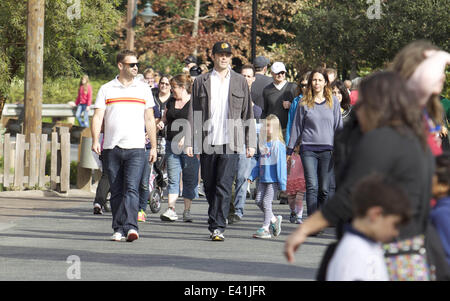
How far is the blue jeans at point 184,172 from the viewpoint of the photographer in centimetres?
1342

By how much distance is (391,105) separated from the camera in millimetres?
4781

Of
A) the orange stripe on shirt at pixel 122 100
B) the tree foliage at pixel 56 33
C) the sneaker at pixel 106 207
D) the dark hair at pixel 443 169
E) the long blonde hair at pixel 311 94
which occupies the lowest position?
the sneaker at pixel 106 207

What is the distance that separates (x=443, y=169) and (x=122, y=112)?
584cm

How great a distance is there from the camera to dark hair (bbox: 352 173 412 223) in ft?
14.8

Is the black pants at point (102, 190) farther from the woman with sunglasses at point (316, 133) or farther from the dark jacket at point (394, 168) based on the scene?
the dark jacket at point (394, 168)

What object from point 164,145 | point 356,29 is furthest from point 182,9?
point 164,145

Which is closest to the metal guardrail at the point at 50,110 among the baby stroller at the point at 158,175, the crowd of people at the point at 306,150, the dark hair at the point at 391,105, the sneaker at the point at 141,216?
the crowd of people at the point at 306,150

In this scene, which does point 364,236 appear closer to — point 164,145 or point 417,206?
point 417,206

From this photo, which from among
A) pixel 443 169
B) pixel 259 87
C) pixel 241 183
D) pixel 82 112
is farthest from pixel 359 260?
pixel 82 112

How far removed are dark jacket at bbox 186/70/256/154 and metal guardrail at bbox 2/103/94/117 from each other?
2426 centimetres

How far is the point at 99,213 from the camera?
46.9 ft

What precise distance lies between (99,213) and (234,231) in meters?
2.56

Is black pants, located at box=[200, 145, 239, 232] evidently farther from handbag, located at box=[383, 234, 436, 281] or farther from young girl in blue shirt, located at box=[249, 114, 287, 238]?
handbag, located at box=[383, 234, 436, 281]

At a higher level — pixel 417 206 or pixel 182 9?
pixel 182 9
